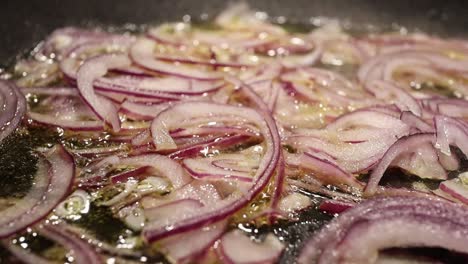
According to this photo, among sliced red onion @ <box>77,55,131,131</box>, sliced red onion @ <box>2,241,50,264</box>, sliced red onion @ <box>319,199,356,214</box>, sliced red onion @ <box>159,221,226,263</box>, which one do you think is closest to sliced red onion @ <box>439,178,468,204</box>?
sliced red onion @ <box>319,199,356,214</box>

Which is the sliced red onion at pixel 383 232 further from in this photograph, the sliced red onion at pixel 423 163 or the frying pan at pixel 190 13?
the frying pan at pixel 190 13

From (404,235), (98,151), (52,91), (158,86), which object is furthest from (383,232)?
(52,91)

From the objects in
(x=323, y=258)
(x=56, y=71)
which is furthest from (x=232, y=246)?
(x=56, y=71)

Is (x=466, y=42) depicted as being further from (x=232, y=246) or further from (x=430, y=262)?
(x=232, y=246)

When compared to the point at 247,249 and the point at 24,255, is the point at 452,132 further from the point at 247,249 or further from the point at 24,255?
the point at 24,255

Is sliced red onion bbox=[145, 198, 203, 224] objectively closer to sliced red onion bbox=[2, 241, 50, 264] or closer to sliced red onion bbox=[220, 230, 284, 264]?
sliced red onion bbox=[220, 230, 284, 264]

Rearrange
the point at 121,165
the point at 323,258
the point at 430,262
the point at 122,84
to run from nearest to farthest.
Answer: the point at 323,258
the point at 430,262
the point at 121,165
the point at 122,84

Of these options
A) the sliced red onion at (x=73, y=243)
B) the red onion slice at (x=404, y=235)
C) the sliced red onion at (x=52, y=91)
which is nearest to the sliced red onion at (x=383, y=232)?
the red onion slice at (x=404, y=235)
